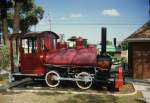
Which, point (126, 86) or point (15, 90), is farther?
point (126, 86)

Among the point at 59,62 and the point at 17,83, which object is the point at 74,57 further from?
the point at 17,83

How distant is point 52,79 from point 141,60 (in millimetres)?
6454

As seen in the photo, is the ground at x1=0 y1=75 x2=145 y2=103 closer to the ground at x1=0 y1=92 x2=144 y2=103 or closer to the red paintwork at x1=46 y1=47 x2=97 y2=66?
the ground at x1=0 y1=92 x2=144 y2=103

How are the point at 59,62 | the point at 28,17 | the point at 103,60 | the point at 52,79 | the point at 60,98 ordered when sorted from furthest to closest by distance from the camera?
1. the point at 28,17
2. the point at 52,79
3. the point at 59,62
4. the point at 103,60
5. the point at 60,98

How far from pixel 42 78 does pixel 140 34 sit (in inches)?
268

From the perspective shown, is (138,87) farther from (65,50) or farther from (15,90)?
(15,90)

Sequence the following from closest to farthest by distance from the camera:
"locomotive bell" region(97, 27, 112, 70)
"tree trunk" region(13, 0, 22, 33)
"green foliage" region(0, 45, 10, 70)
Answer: "locomotive bell" region(97, 27, 112, 70), "green foliage" region(0, 45, 10, 70), "tree trunk" region(13, 0, 22, 33)

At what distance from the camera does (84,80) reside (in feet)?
58.3

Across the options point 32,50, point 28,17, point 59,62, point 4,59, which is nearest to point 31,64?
point 32,50


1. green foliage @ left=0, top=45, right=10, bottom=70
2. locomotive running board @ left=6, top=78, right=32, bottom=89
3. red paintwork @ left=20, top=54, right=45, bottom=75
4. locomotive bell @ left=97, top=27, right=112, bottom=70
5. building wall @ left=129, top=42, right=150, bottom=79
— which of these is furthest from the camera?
green foliage @ left=0, top=45, right=10, bottom=70

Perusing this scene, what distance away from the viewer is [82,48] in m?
18.8

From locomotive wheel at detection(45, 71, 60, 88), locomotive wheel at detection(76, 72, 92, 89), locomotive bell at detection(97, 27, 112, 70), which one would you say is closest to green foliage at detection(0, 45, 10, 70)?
locomotive wheel at detection(45, 71, 60, 88)

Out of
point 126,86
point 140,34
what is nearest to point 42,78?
point 126,86

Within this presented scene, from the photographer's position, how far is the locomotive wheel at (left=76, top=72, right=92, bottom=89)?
17719mm
